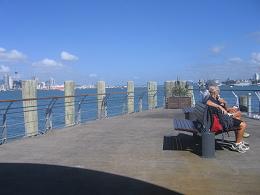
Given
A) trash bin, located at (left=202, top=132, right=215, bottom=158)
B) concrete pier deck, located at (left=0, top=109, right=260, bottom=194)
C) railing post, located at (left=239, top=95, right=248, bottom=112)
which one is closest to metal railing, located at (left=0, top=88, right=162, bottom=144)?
concrete pier deck, located at (left=0, top=109, right=260, bottom=194)

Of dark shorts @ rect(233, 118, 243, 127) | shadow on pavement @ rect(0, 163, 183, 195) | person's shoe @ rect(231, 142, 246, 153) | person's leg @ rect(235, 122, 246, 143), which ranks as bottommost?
shadow on pavement @ rect(0, 163, 183, 195)

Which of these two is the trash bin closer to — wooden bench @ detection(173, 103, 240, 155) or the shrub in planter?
wooden bench @ detection(173, 103, 240, 155)

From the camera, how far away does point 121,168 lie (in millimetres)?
Answer: 7016

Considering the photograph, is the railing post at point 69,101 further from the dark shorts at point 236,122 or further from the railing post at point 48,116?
the dark shorts at point 236,122

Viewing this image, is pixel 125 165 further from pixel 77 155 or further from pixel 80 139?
pixel 80 139

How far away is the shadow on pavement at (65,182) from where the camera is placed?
5715 millimetres

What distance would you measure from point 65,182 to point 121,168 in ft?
3.75

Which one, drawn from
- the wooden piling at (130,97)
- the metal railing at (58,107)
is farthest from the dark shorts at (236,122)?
the wooden piling at (130,97)

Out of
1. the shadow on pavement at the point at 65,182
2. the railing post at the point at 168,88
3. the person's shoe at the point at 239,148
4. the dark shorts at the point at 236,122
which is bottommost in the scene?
the shadow on pavement at the point at 65,182

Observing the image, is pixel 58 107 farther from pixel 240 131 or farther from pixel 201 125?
pixel 240 131

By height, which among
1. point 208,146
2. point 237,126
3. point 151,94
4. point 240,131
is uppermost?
point 151,94

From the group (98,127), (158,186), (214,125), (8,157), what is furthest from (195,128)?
(98,127)

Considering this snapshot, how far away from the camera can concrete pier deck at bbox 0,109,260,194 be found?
5.84 metres

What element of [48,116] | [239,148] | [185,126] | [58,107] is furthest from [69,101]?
[239,148]
